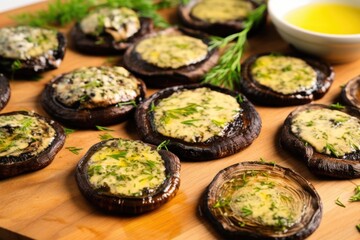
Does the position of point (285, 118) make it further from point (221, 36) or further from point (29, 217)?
point (29, 217)

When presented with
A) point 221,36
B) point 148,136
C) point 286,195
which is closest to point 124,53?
point 221,36

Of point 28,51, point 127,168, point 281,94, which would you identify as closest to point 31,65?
point 28,51

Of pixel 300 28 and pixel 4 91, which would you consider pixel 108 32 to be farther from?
pixel 300 28

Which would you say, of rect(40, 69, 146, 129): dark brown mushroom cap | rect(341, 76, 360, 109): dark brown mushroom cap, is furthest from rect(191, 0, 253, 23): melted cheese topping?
rect(40, 69, 146, 129): dark brown mushroom cap

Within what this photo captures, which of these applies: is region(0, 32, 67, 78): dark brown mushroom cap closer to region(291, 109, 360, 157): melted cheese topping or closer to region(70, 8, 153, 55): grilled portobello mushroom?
region(70, 8, 153, 55): grilled portobello mushroom

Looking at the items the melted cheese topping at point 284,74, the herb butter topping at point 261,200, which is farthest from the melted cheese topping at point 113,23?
the herb butter topping at point 261,200

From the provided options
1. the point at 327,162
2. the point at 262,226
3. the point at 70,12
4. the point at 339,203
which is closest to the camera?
the point at 262,226
